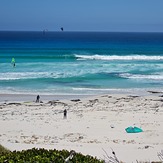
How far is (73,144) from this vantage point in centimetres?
1435

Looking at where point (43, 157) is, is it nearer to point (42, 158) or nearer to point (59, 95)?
A: point (42, 158)

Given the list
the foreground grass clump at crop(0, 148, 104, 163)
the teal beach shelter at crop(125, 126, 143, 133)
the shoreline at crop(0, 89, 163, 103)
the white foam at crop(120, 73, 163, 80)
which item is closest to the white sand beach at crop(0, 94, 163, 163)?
the teal beach shelter at crop(125, 126, 143, 133)

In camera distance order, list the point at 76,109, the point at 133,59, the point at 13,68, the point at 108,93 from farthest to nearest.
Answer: the point at 133,59
the point at 13,68
the point at 108,93
the point at 76,109

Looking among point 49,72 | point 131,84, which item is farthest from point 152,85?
point 49,72

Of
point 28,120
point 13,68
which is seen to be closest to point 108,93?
point 28,120

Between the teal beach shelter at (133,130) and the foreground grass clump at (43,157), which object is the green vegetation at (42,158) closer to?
the foreground grass clump at (43,157)

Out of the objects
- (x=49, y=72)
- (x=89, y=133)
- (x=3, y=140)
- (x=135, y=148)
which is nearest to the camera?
(x=135, y=148)

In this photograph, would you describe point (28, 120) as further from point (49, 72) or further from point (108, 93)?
point (49, 72)

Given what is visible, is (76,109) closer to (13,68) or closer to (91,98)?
(91,98)

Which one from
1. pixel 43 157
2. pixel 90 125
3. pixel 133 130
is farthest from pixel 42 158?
pixel 90 125

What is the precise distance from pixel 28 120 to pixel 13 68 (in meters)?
21.0

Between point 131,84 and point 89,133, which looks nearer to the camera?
point 89,133

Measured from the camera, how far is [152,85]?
30141 millimetres

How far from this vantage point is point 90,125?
57.6ft
